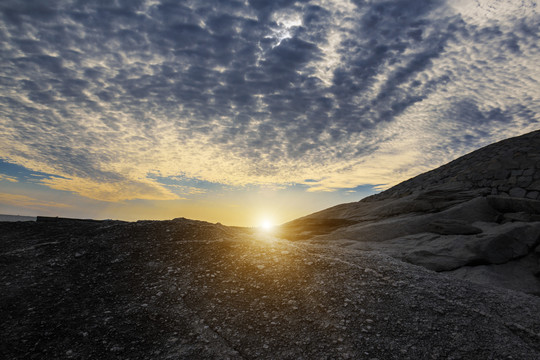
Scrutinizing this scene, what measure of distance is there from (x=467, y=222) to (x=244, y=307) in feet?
41.1

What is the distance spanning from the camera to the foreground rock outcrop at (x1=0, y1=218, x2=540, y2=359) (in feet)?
18.0

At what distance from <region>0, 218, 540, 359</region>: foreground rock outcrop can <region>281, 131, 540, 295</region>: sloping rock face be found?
113 inches

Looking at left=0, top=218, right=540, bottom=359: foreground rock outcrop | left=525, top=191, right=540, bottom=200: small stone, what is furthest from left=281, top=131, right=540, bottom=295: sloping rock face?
left=0, top=218, right=540, bottom=359: foreground rock outcrop

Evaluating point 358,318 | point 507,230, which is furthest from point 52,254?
point 507,230

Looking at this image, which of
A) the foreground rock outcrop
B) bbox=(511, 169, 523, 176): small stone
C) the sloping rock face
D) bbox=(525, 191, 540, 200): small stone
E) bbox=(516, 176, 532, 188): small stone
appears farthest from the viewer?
bbox=(511, 169, 523, 176): small stone

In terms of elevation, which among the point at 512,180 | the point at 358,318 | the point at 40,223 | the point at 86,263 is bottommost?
the point at 358,318

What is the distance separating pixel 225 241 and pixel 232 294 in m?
3.82

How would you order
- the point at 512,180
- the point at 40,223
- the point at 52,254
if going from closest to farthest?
1. the point at 52,254
2. the point at 40,223
3. the point at 512,180

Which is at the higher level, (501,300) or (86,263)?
(86,263)

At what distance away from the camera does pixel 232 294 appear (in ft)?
24.5

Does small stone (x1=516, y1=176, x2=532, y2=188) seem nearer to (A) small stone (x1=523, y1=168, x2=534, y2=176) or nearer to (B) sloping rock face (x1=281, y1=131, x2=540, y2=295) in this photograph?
(B) sloping rock face (x1=281, y1=131, x2=540, y2=295)

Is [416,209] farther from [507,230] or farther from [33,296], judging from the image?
[33,296]

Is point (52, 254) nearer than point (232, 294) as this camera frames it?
No

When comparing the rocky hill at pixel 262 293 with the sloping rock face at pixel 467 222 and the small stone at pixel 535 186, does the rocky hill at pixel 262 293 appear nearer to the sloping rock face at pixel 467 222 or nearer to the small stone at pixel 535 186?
the sloping rock face at pixel 467 222
